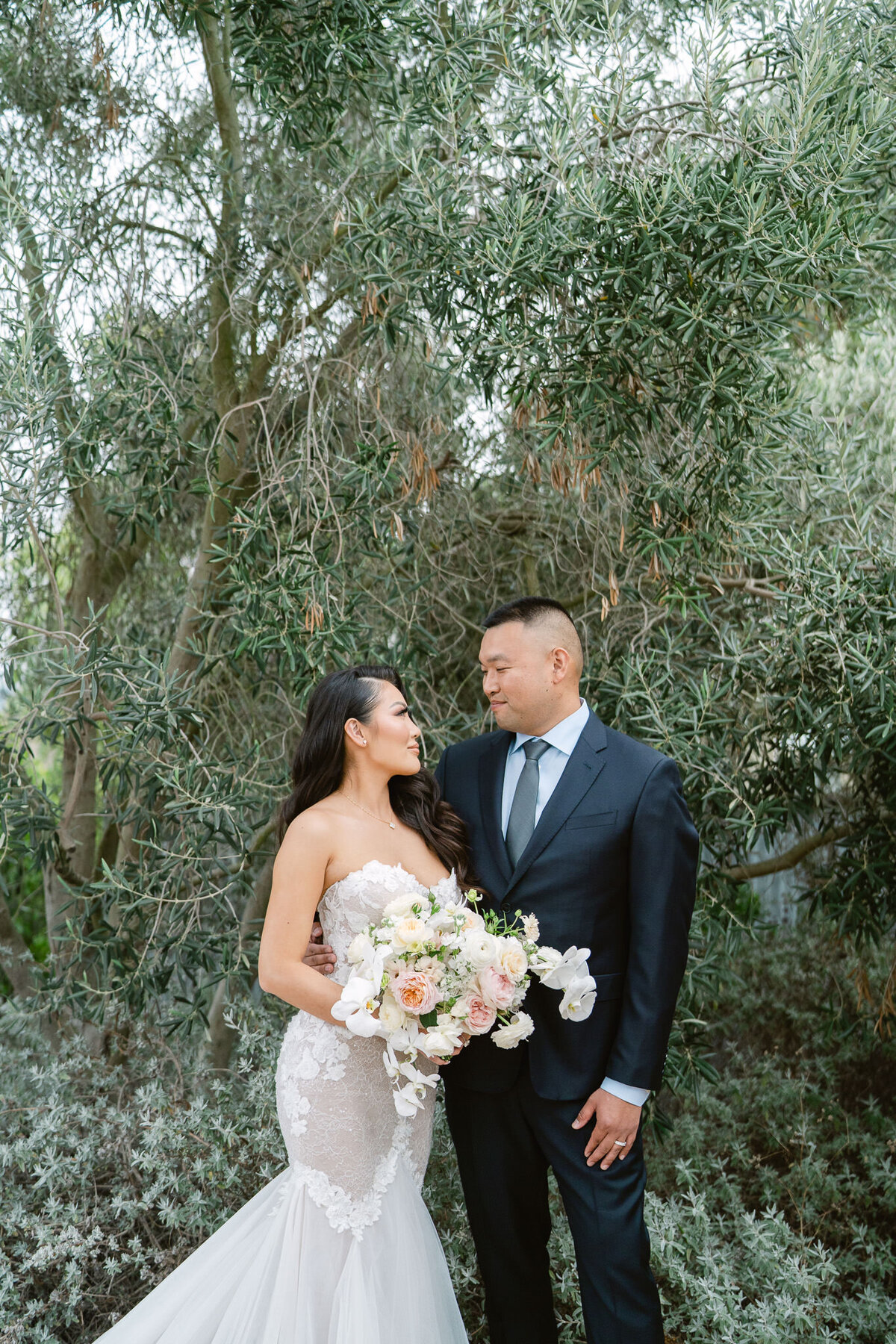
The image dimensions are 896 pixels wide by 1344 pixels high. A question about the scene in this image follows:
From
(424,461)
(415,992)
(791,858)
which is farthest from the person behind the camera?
(791,858)

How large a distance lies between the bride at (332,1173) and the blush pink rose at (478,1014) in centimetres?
33

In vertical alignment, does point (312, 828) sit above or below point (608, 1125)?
above

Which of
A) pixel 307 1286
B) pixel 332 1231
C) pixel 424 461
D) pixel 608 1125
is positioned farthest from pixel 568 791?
pixel 424 461

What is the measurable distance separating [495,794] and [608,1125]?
837 mm

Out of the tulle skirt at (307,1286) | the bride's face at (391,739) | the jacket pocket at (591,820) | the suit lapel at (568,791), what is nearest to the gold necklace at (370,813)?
the bride's face at (391,739)

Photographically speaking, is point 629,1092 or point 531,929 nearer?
point 531,929

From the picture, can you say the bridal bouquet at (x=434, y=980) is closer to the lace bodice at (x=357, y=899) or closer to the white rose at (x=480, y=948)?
the white rose at (x=480, y=948)

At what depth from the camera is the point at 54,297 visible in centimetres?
358

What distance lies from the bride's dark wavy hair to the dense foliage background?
492 millimetres

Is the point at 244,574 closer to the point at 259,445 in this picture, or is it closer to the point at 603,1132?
the point at 259,445

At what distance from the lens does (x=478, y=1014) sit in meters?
2.28

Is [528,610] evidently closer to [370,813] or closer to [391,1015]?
[370,813]

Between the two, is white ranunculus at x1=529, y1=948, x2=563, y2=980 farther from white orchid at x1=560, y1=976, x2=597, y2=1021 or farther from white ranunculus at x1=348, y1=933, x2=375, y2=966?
white ranunculus at x1=348, y1=933, x2=375, y2=966

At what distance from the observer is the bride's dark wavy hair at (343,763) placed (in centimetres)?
Answer: 272
